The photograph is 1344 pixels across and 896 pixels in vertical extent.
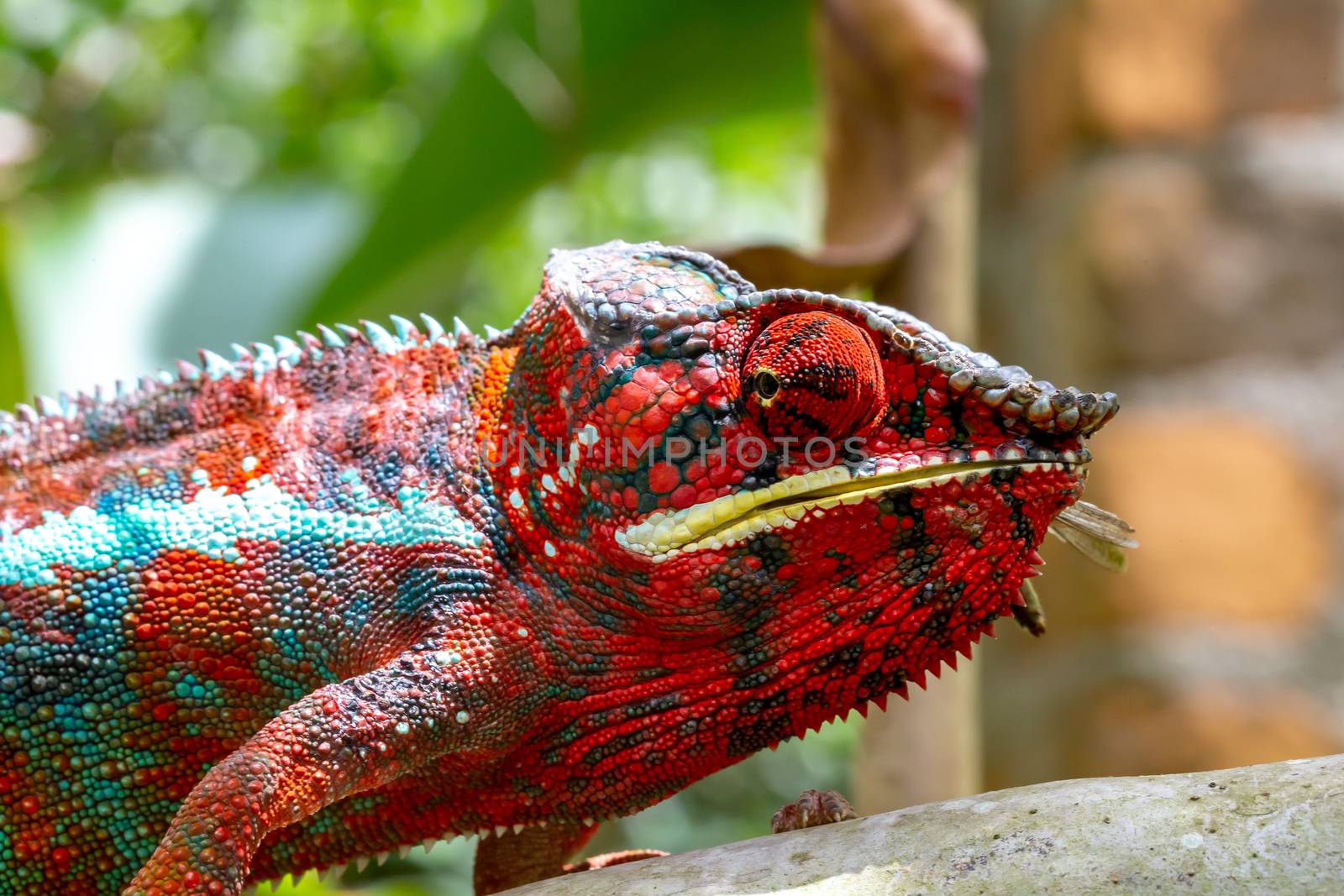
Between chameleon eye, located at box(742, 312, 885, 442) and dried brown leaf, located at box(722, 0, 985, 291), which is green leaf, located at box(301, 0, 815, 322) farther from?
chameleon eye, located at box(742, 312, 885, 442)

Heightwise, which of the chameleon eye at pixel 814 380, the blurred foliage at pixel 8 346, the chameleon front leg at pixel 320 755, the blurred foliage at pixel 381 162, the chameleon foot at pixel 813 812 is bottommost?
the chameleon foot at pixel 813 812

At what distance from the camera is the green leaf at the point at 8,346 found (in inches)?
149

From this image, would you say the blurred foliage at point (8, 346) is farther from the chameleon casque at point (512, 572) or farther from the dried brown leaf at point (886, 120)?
the dried brown leaf at point (886, 120)

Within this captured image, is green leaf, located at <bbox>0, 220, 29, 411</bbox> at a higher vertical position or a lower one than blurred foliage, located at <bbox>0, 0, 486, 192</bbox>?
lower

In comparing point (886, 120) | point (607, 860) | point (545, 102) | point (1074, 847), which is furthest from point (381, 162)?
point (1074, 847)

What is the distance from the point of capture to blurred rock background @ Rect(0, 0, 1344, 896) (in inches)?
122

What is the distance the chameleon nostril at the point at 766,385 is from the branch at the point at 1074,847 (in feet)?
1.54

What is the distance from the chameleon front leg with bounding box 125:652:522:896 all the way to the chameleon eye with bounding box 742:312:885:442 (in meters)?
0.44

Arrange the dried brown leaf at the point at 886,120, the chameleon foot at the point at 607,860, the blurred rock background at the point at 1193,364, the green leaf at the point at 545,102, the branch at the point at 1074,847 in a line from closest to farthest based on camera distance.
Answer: the branch at the point at 1074,847 < the chameleon foot at the point at 607,860 < the dried brown leaf at the point at 886,120 < the blurred rock background at the point at 1193,364 < the green leaf at the point at 545,102

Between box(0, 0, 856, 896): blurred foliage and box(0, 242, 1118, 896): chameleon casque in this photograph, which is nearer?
box(0, 242, 1118, 896): chameleon casque

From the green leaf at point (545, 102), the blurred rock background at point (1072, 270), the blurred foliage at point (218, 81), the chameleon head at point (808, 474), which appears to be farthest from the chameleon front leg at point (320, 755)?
the blurred foliage at point (218, 81)

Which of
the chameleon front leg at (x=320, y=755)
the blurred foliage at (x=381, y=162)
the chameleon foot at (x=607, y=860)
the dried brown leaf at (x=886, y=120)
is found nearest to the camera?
the chameleon front leg at (x=320, y=755)

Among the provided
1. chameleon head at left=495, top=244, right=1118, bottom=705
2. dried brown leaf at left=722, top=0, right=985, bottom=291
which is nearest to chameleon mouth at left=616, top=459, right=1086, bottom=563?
chameleon head at left=495, top=244, right=1118, bottom=705

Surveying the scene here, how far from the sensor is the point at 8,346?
12.4 ft
